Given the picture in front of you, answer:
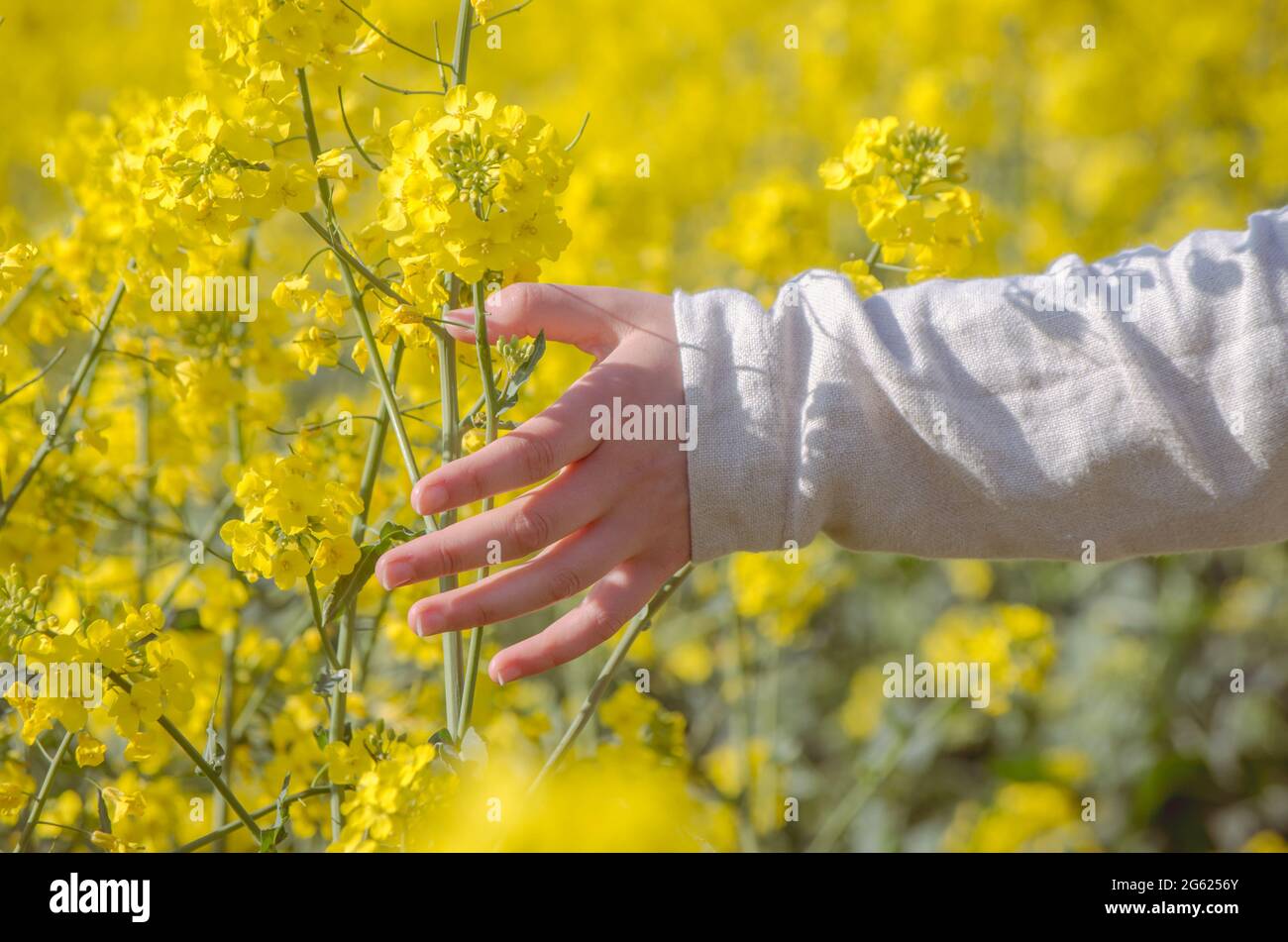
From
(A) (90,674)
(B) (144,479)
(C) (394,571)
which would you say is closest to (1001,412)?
(C) (394,571)

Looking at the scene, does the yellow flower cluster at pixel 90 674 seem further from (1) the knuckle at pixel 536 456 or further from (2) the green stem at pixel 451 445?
(1) the knuckle at pixel 536 456

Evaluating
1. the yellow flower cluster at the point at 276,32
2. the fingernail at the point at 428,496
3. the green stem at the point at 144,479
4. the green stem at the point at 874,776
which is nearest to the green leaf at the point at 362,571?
the fingernail at the point at 428,496

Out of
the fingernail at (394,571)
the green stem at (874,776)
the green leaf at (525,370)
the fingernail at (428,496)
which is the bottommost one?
the green stem at (874,776)

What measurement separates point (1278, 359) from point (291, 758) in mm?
1069

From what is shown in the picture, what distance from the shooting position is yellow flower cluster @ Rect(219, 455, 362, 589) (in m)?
0.97

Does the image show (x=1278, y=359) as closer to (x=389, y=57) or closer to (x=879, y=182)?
(x=879, y=182)

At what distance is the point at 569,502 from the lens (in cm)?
91

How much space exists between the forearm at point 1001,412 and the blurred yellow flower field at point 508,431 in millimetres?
64

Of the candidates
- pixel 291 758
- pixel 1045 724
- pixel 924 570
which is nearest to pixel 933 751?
pixel 1045 724

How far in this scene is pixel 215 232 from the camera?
0.96 meters

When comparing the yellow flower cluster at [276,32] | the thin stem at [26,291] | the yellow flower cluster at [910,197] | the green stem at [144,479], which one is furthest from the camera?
the green stem at [144,479]

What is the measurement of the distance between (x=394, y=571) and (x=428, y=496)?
0.06 meters

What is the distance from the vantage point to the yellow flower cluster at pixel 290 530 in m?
0.97
